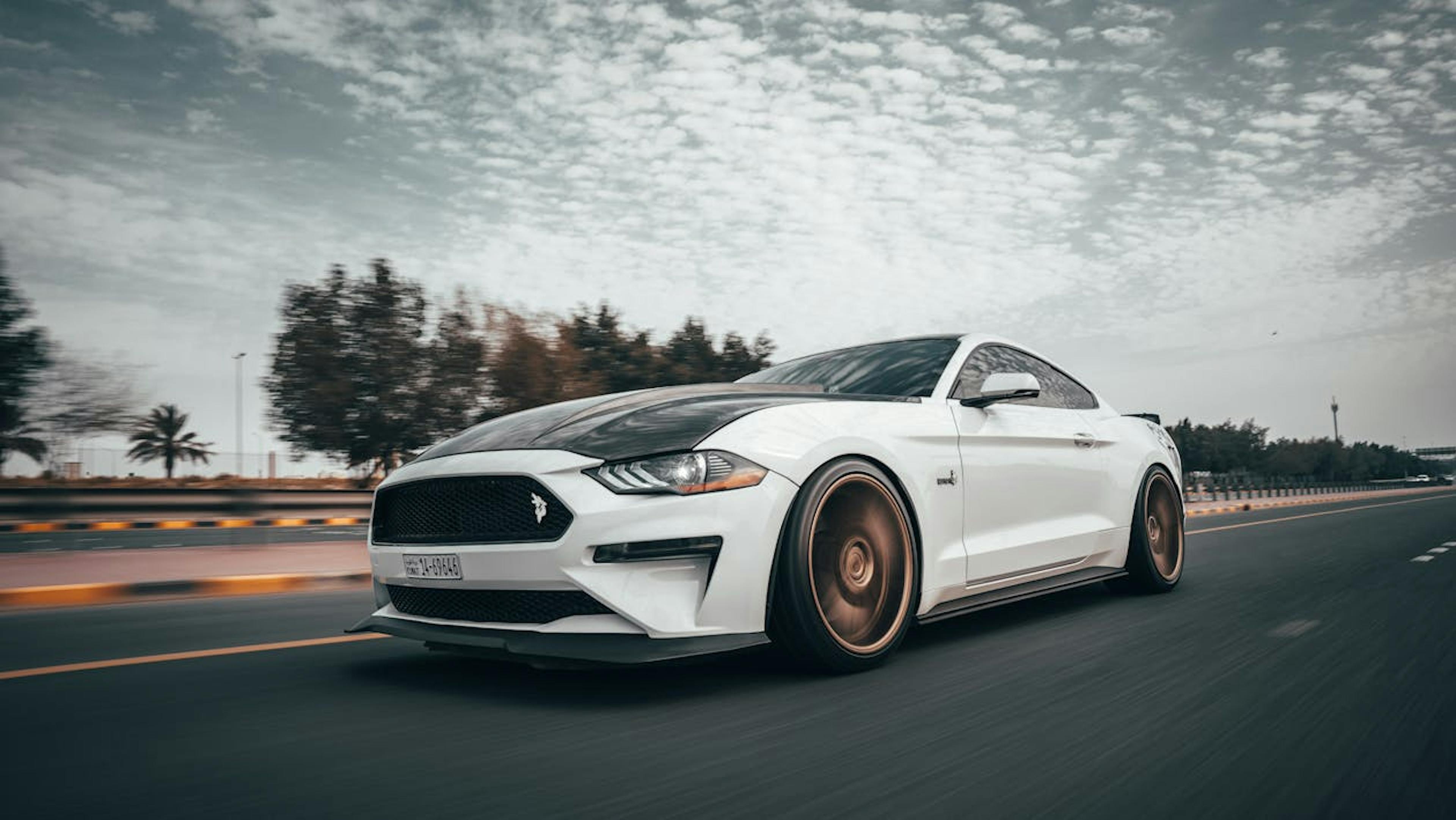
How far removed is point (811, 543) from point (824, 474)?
0.91ft

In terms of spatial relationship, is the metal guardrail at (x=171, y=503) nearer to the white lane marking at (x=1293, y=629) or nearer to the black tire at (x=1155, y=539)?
the black tire at (x=1155, y=539)

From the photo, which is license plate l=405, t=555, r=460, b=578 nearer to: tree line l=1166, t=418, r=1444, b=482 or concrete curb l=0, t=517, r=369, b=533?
concrete curb l=0, t=517, r=369, b=533

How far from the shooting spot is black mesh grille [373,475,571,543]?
3434mm

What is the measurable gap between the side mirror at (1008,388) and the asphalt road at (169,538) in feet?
35.3

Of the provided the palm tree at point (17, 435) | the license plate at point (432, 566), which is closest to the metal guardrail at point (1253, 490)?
the license plate at point (432, 566)

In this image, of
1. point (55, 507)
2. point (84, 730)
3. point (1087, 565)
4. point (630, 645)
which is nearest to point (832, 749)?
point (630, 645)

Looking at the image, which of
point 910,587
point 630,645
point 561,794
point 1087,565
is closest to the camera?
point 561,794

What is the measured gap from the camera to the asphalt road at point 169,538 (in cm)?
1439

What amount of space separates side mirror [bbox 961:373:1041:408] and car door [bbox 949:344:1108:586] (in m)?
0.14

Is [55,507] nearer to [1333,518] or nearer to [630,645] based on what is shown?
[630,645]

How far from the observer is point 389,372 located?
88.1 feet

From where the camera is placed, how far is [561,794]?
2.42 meters

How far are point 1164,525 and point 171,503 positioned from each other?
11241mm

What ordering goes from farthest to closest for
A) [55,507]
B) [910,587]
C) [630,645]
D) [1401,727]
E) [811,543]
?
[55,507] < [910,587] < [811,543] < [630,645] < [1401,727]
